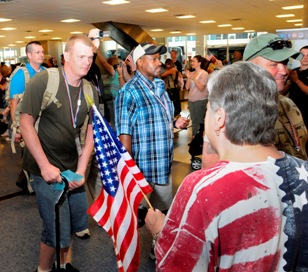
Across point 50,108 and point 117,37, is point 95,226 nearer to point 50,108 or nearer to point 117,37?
point 50,108

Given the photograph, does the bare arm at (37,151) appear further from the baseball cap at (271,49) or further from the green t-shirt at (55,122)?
the baseball cap at (271,49)

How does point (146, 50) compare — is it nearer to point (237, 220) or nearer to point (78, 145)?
point (78, 145)

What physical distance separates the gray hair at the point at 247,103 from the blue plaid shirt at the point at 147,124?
1765 mm

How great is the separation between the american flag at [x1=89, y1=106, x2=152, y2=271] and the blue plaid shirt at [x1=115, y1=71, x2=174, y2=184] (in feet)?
2.03

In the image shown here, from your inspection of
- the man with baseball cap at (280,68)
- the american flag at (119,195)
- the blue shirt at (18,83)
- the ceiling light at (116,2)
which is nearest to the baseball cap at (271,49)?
the man with baseball cap at (280,68)

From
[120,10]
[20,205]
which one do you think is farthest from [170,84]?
[20,205]

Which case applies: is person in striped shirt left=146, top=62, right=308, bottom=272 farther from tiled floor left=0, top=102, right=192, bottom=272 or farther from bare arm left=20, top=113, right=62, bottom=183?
tiled floor left=0, top=102, right=192, bottom=272

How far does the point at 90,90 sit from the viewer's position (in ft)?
8.93

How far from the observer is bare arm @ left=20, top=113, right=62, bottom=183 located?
7.96ft

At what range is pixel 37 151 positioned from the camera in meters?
2.44

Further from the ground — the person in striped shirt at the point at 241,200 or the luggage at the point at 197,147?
the person in striped shirt at the point at 241,200

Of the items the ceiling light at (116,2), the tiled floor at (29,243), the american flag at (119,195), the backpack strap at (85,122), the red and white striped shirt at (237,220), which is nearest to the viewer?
the red and white striped shirt at (237,220)

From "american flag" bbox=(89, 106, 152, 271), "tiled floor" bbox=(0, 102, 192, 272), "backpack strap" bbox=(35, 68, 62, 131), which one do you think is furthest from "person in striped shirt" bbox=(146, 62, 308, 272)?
"tiled floor" bbox=(0, 102, 192, 272)

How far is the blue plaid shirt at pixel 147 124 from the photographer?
2.87m
